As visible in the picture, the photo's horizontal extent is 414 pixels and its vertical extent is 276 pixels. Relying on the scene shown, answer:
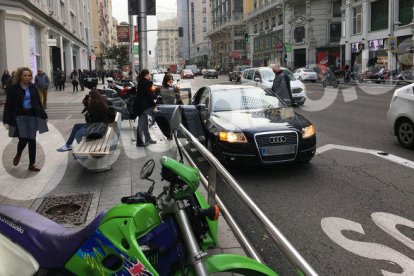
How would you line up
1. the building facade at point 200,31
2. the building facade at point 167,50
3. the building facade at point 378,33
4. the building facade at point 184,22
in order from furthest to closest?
the building facade at point 167,50
the building facade at point 184,22
the building facade at point 200,31
the building facade at point 378,33

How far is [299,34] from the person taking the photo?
200 feet

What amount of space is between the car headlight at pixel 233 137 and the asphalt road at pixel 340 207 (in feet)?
1.96

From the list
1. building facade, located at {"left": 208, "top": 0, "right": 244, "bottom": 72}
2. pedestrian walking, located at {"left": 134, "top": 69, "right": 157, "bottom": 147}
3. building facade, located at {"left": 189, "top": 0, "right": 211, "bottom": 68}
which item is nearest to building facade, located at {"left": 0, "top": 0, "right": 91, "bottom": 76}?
pedestrian walking, located at {"left": 134, "top": 69, "right": 157, "bottom": 147}

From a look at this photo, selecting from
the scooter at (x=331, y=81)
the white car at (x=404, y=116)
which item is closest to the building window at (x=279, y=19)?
the scooter at (x=331, y=81)

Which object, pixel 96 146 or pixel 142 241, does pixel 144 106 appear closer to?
pixel 96 146

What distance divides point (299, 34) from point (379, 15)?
19158mm

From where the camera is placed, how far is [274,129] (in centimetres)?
737

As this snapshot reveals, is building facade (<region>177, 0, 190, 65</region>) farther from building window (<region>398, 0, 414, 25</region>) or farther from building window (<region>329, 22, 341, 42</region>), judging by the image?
building window (<region>398, 0, 414, 25</region>)

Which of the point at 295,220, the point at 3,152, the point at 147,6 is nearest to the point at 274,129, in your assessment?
the point at 295,220

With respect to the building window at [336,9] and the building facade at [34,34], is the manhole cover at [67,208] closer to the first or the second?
the building facade at [34,34]

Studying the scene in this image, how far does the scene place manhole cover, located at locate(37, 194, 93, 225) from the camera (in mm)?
5262

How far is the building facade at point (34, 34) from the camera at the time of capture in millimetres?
26203

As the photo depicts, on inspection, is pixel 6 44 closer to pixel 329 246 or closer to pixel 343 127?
pixel 343 127

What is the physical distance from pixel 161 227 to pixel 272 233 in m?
0.64
